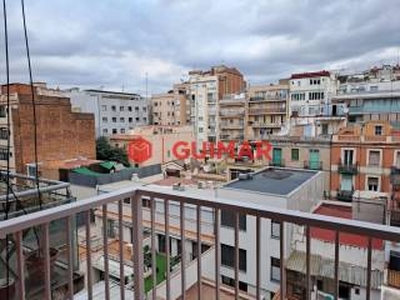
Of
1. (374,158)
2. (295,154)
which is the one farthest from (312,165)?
(374,158)

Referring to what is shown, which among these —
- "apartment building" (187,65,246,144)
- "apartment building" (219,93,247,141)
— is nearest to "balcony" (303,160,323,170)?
"apartment building" (219,93,247,141)

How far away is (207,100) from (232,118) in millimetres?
3171

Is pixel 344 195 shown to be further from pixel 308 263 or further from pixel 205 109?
pixel 205 109

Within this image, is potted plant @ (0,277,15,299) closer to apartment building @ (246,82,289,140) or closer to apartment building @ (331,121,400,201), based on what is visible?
apartment building @ (331,121,400,201)

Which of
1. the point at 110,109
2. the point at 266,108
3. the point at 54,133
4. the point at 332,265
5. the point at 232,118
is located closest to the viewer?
the point at 332,265

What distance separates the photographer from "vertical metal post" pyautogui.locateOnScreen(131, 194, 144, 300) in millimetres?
1302

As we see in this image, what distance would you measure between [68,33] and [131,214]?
73.8 inches

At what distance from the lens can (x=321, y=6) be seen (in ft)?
10.7

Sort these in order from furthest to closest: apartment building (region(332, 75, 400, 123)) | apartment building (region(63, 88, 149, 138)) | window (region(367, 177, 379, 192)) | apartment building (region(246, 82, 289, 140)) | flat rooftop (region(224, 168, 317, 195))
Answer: apartment building (region(63, 88, 149, 138)), apartment building (region(246, 82, 289, 140)), apartment building (region(332, 75, 400, 123)), window (region(367, 177, 379, 192)), flat rooftop (region(224, 168, 317, 195))

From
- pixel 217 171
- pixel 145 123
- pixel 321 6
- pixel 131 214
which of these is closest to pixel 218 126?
pixel 145 123

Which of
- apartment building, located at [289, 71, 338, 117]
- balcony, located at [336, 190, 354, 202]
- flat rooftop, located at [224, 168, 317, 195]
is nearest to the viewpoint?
flat rooftop, located at [224, 168, 317, 195]

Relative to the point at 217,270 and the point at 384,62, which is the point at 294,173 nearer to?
the point at 217,270

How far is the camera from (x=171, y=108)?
26.7 meters

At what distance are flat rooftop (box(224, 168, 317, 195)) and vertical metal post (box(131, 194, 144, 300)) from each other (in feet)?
17.6
